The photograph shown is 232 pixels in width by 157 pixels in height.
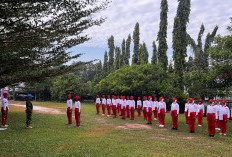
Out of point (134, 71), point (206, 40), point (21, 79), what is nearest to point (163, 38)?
point (134, 71)

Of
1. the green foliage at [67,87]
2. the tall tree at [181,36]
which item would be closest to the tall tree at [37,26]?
the tall tree at [181,36]

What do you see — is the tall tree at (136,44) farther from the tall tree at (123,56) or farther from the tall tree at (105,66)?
the tall tree at (105,66)

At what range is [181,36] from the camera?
27.5m

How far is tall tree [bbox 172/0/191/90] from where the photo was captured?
2716 cm

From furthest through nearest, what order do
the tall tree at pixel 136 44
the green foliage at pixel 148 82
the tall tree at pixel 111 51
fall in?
1. the tall tree at pixel 111 51
2. the tall tree at pixel 136 44
3. the green foliage at pixel 148 82

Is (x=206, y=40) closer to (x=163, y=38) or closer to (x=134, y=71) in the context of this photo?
(x=163, y=38)

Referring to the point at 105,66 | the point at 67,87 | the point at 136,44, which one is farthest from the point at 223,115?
the point at 105,66

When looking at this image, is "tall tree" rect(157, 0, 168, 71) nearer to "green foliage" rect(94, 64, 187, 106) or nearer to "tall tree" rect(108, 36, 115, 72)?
"green foliage" rect(94, 64, 187, 106)

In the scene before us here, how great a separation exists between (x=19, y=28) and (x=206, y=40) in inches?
1712

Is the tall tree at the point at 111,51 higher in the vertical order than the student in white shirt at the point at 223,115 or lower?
higher

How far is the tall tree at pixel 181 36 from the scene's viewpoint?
27156mm

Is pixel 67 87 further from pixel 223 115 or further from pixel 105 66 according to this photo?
pixel 223 115

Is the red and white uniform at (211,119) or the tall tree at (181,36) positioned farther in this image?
the tall tree at (181,36)

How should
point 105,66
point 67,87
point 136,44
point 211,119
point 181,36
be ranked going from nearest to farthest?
point 211,119, point 181,36, point 136,44, point 67,87, point 105,66
